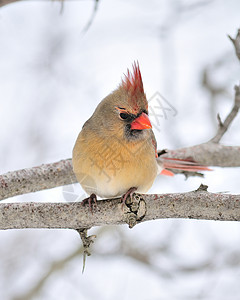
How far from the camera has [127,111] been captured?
196 centimetres

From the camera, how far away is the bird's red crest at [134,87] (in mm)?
1828

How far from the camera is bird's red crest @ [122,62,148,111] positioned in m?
1.83

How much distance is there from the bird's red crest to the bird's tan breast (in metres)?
0.20

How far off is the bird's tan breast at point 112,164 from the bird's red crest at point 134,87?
0.20 meters

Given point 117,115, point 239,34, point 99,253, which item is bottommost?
point 99,253

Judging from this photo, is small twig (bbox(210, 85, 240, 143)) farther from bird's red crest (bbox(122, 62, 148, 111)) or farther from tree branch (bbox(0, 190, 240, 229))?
tree branch (bbox(0, 190, 240, 229))

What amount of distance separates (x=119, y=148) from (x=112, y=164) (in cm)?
9

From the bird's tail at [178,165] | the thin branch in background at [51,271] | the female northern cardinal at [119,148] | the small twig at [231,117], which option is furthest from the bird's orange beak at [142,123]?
the thin branch in background at [51,271]

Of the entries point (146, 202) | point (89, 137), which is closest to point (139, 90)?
point (89, 137)

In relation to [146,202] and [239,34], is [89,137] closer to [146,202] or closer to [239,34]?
[146,202]

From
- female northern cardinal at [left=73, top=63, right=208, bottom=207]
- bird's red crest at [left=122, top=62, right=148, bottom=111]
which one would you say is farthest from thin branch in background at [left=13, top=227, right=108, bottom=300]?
bird's red crest at [left=122, top=62, right=148, bottom=111]

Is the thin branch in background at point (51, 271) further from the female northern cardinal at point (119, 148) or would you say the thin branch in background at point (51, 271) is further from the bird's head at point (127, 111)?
the bird's head at point (127, 111)

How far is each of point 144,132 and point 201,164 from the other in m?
0.71

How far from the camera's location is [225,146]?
2.66 metres
